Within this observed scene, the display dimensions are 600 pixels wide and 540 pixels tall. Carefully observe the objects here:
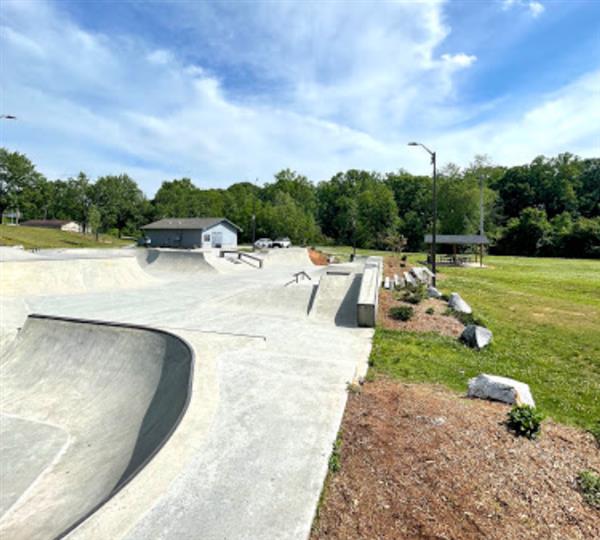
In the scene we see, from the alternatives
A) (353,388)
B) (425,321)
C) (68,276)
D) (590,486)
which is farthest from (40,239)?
(590,486)

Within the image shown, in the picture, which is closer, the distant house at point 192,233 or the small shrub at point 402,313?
the small shrub at point 402,313

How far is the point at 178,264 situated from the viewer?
25.9 meters

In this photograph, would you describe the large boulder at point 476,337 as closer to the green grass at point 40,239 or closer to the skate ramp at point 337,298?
the skate ramp at point 337,298

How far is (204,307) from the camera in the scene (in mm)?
13477

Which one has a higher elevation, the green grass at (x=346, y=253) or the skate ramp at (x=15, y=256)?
the skate ramp at (x=15, y=256)

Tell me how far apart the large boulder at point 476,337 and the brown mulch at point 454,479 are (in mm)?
4181

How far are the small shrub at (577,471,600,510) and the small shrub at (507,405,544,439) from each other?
0.73m

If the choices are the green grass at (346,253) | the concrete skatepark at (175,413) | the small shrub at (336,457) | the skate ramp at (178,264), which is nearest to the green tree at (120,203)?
the green grass at (346,253)

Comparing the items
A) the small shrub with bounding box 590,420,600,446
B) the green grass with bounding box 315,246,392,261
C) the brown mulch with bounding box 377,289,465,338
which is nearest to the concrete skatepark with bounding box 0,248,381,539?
the brown mulch with bounding box 377,289,465,338

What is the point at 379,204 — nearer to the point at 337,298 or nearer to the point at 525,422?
the point at 337,298

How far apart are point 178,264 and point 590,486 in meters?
25.2

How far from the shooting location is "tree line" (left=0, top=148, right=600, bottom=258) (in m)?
54.6

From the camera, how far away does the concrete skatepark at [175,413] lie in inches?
145

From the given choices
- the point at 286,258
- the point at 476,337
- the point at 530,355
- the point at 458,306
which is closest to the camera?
the point at 530,355
